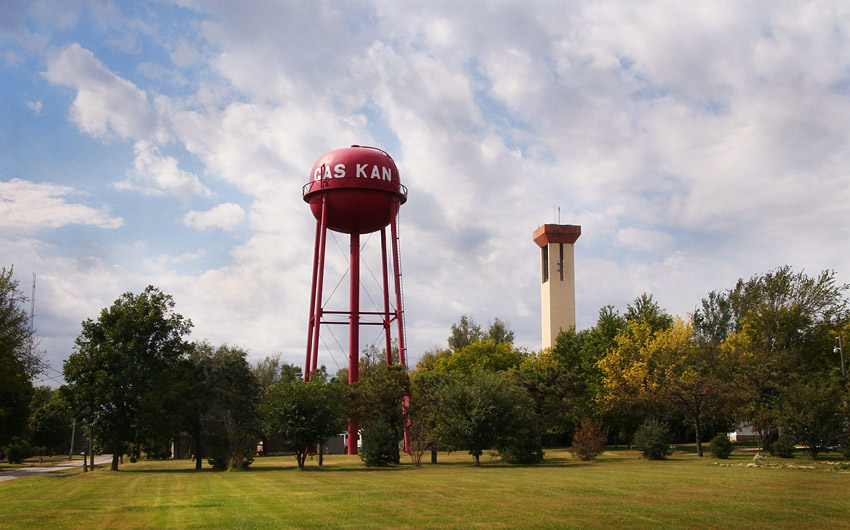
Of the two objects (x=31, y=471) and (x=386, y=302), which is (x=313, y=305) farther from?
(x=31, y=471)

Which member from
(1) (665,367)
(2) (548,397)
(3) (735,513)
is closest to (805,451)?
(1) (665,367)

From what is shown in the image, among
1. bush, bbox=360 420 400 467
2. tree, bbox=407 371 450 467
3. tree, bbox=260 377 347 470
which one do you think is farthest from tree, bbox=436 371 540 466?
tree, bbox=260 377 347 470

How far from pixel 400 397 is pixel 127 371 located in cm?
1446

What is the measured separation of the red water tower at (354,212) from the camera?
139 ft

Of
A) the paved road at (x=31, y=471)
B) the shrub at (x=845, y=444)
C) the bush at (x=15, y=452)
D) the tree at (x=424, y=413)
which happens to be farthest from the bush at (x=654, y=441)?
the bush at (x=15, y=452)

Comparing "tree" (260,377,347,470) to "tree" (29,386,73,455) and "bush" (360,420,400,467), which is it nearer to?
"bush" (360,420,400,467)

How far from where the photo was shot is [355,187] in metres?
42.0

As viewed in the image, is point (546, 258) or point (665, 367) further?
point (546, 258)

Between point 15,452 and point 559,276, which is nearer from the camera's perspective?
point 15,452

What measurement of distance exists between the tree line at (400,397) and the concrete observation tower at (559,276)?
2203 centimetres

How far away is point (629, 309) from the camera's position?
2274 inches

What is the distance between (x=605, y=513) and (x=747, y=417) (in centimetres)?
2728

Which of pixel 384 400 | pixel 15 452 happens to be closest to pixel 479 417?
pixel 384 400

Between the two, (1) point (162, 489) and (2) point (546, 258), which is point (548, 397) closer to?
(1) point (162, 489)
